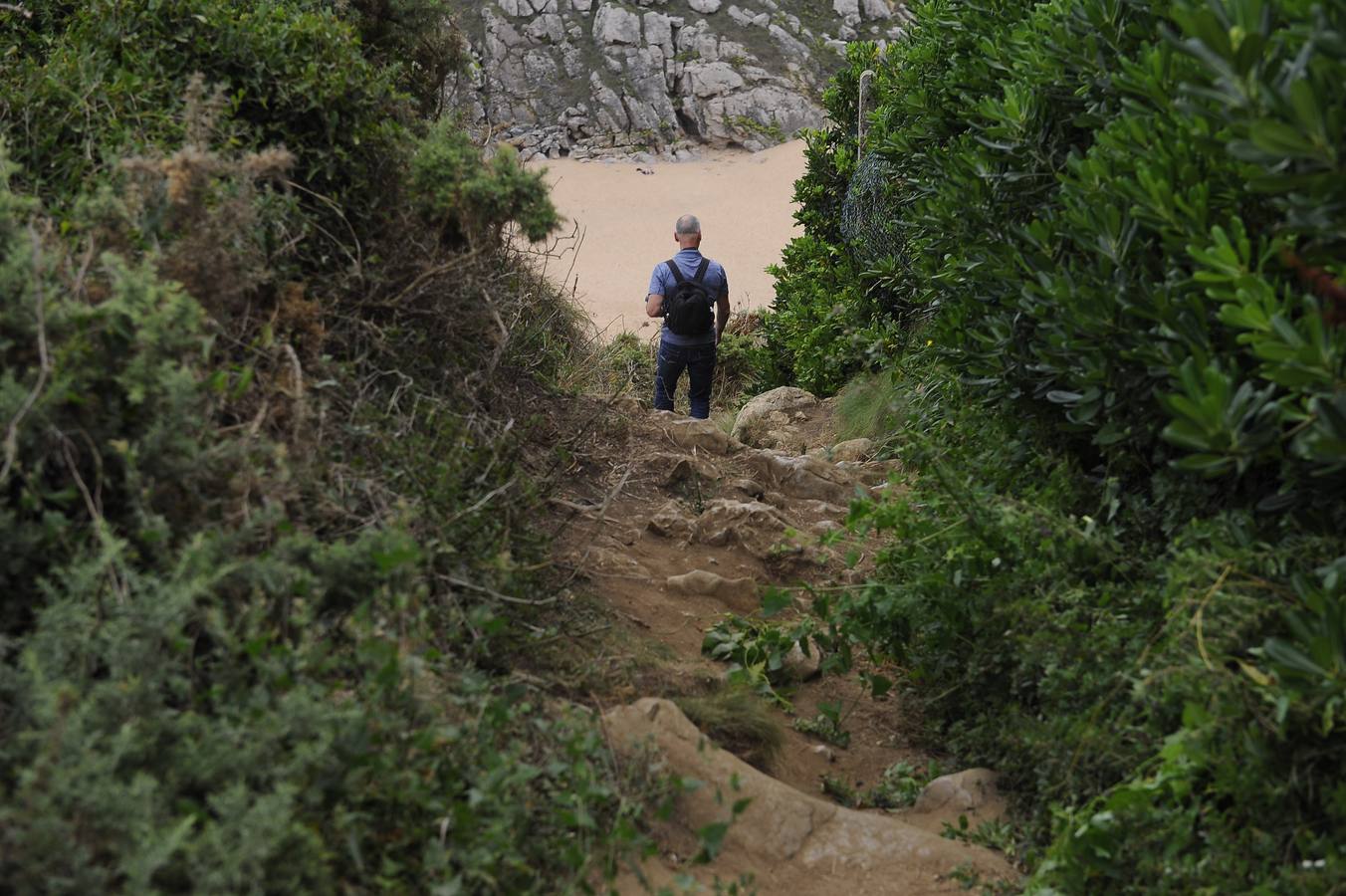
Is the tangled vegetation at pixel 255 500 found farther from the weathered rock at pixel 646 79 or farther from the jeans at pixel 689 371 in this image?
the weathered rock at pixel 646 79

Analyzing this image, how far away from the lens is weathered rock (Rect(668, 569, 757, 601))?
5.29m

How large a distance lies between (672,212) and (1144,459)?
23986mm

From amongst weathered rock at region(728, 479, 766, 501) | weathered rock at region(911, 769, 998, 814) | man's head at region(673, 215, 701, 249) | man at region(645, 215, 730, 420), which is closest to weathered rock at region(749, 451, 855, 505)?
weathered rock at region(728, 479, 766, 501)

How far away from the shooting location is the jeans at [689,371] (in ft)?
28.9

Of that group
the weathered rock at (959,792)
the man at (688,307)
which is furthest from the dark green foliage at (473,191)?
the man at (688,307)

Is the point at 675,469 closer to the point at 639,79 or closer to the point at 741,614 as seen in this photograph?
the point at 741,614

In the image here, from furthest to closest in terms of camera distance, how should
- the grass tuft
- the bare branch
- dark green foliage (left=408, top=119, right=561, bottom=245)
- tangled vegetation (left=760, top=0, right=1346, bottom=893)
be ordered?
1. dark green foliage (left=408, top=119, right=561, bottom=245)
2. the grass tuft
3. tangled vegetation (left=760, top=0, right=1346, bottom=893)
4. the bare branch

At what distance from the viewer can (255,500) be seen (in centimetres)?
298

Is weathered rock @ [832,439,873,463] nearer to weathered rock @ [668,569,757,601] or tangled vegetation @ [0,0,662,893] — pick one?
weathered rock @ [668,569,757,601]

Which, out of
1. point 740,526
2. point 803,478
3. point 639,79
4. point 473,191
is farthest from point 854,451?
point 639,79

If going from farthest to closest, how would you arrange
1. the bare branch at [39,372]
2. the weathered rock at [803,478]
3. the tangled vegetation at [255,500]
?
the weathered rock at [803,478], the bare branch at [39,372], the tangled vegetation at [255,500]

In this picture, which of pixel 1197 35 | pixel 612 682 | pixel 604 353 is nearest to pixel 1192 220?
pixel 1197 35

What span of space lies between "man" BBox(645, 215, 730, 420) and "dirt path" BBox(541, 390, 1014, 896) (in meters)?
Answer: 0.99

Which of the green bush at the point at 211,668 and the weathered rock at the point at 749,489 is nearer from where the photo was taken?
the green bush at the point at 211,668
